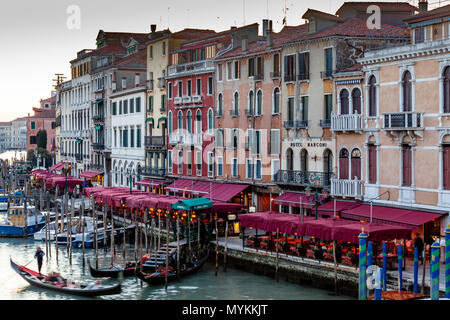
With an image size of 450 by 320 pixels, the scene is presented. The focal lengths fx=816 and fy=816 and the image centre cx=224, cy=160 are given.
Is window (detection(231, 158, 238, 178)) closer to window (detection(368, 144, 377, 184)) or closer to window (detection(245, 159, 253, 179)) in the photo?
window (detection(245, 159, 253, 179))

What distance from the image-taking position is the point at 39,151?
97.3 m

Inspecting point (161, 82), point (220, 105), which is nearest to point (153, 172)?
point (161, 82)

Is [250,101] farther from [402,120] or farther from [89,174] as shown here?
[89,174]

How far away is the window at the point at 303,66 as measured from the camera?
1423 inches

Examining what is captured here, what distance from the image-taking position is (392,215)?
29.1 m

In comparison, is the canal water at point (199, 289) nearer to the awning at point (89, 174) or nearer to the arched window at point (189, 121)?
the arched window at point (189, 121)

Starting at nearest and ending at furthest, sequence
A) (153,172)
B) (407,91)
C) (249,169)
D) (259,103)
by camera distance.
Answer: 1. (407,91)
2. (259,103)
3. (249,169)
4. (153,172)

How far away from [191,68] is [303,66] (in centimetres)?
1291

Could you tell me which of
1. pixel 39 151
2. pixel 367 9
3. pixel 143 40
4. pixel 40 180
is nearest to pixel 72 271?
pixel 367 9

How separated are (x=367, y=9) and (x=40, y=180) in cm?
4414

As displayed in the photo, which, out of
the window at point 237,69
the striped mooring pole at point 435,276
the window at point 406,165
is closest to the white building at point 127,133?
the window at point 237,69

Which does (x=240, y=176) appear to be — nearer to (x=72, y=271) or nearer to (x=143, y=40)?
(x=72, y=271)

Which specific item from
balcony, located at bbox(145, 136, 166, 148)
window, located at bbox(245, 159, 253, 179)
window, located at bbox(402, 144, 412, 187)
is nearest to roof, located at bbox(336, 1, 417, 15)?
window, located at bbox(245, 159, 253, 179)

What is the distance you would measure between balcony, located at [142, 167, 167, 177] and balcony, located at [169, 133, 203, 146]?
2.27 m
